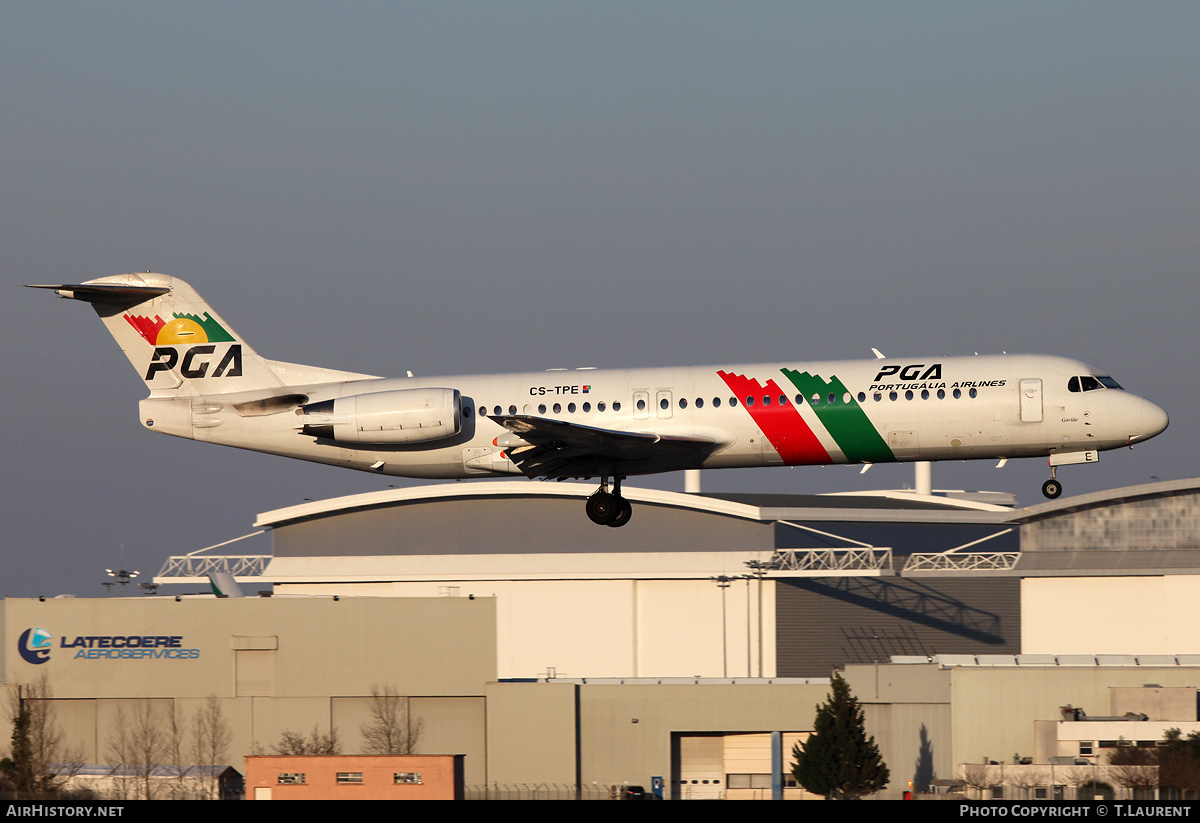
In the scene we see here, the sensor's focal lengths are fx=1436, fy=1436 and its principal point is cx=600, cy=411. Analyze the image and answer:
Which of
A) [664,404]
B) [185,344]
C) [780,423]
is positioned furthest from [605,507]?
[185,344]

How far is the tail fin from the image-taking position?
3406cm

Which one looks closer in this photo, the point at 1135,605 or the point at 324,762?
the point at 324,762

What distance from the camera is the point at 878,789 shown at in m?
51.5

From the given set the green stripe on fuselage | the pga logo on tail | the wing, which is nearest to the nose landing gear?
the green stripe on fuselage

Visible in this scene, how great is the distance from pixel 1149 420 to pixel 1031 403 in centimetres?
272

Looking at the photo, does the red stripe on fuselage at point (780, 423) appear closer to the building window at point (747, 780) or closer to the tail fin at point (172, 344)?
the tail fin at point (172, 344)

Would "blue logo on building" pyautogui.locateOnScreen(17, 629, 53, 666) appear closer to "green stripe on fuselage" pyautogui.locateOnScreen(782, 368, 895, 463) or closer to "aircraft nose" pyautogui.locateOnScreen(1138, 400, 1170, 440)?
"green stripe on fuselage" pyautogui.locateOnScreen(782, 368, 895, 463)

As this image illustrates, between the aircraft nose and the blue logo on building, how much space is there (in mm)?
46067

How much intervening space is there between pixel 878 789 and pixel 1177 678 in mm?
11359

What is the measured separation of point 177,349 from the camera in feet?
112

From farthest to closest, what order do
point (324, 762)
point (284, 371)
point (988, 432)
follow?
point (324, 762) → point (284, 371) → point (988, 432)

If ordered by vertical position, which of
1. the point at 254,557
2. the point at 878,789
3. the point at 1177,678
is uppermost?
the point at 254,557
